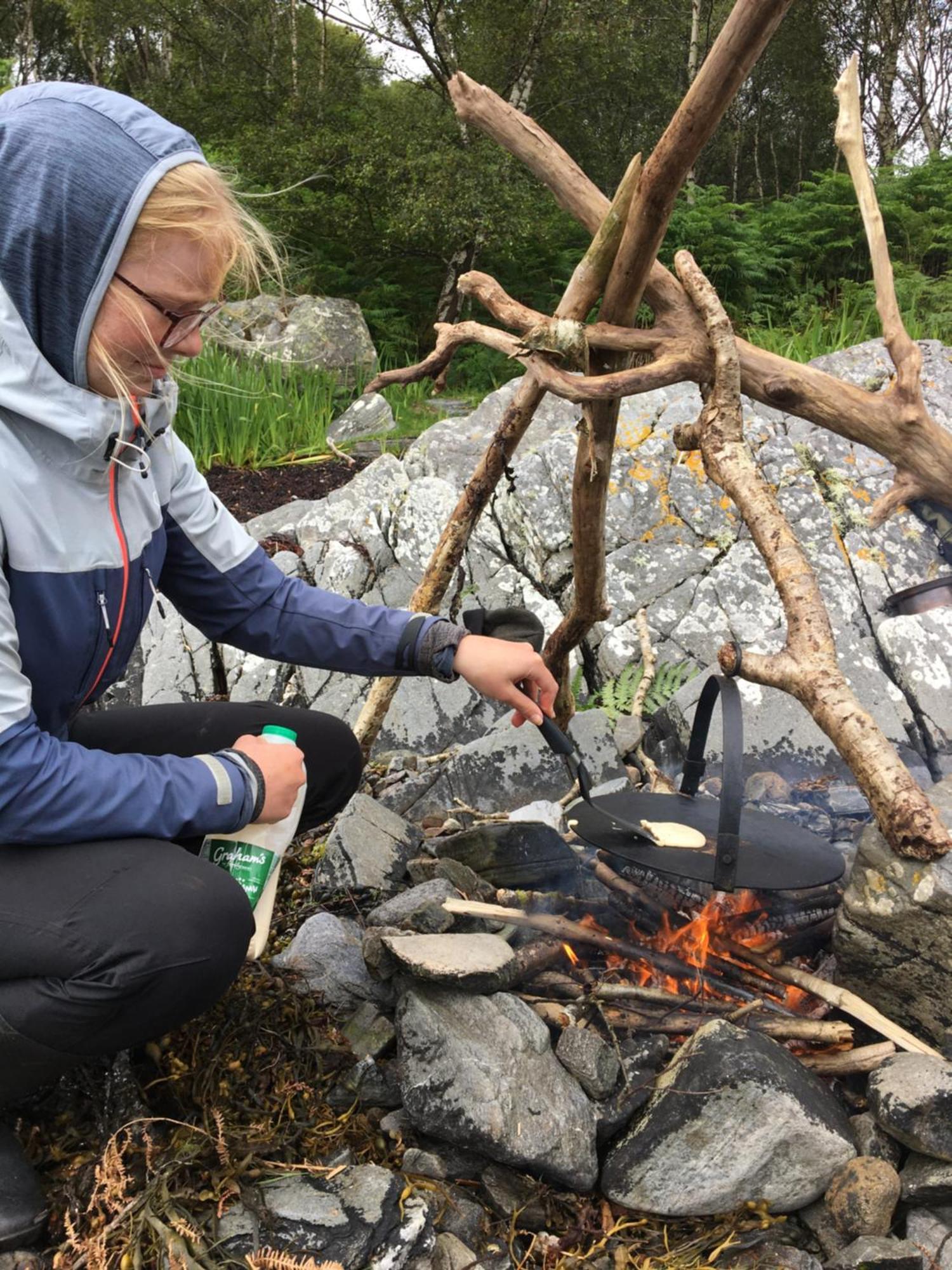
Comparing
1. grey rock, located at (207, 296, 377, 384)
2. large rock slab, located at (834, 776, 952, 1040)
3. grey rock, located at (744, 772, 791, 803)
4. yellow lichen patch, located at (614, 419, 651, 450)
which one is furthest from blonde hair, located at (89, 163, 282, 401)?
grey rock, located at (207, 296, 377, 384)

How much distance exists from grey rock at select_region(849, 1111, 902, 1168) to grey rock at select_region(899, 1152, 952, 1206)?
0.04 metres

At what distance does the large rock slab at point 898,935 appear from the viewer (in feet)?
6.32

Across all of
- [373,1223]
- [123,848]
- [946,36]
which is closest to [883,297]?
[123,848]

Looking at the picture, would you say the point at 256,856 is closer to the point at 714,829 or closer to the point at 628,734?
the point at 714,829

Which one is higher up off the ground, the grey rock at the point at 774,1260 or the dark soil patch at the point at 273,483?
the dark soil patch at the point at 273,483

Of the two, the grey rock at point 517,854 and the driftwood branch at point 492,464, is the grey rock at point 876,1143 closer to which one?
the grey rock at point 517,854

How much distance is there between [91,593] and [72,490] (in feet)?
0.61

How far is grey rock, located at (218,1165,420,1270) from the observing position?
5.31 ft

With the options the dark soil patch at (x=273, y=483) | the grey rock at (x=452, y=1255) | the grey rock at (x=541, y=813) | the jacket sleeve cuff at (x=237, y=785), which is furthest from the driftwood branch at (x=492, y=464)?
the dark soil patch at (x=273, y=483)

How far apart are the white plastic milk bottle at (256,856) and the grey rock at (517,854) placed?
96 cm

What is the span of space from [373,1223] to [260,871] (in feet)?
2.14

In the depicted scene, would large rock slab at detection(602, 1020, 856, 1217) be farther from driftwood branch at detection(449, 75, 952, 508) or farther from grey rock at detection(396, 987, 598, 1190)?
driftwood branch at detection(449, 75, 952, 508)

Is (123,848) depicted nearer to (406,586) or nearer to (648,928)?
(648,928)

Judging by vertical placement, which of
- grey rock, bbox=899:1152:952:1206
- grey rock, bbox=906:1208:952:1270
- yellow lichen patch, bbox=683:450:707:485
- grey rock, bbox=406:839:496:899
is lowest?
grey rock, bbox=906:1208:952:1270
